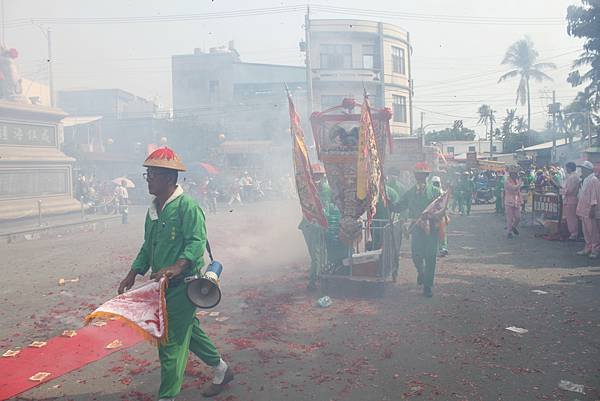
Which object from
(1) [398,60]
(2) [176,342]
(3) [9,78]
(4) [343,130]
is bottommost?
(2) [176,342]

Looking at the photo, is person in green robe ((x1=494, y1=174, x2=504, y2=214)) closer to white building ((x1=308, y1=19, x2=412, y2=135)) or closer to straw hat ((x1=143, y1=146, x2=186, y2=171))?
straw hat ((x1=143, y1=146, x2=186, y2=171))

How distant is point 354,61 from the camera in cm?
3422

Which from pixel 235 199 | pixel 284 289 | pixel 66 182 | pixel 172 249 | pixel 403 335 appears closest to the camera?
pixel 172 249

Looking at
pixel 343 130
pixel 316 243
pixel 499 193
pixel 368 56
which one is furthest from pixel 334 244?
pixel 368 56

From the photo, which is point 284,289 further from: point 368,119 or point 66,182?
point 66,182

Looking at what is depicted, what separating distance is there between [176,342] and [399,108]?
117 ft

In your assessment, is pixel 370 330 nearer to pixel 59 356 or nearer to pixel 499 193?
pixel 59 356

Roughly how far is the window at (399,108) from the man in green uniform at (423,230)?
3047 cm

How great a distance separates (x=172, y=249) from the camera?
3.55m

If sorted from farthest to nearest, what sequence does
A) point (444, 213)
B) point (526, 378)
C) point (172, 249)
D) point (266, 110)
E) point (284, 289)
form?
point (266, 110)
point (284, 289)
point (444, 213)
point (526, 378)
point (172, 249)

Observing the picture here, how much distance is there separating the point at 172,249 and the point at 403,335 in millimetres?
2847

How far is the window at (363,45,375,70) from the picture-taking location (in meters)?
34.6

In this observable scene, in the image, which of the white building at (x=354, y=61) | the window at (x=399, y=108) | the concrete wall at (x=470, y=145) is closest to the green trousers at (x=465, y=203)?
the white building at (x=354, y=61)

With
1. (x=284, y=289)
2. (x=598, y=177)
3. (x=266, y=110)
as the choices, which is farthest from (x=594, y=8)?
(x=266, y=110)
